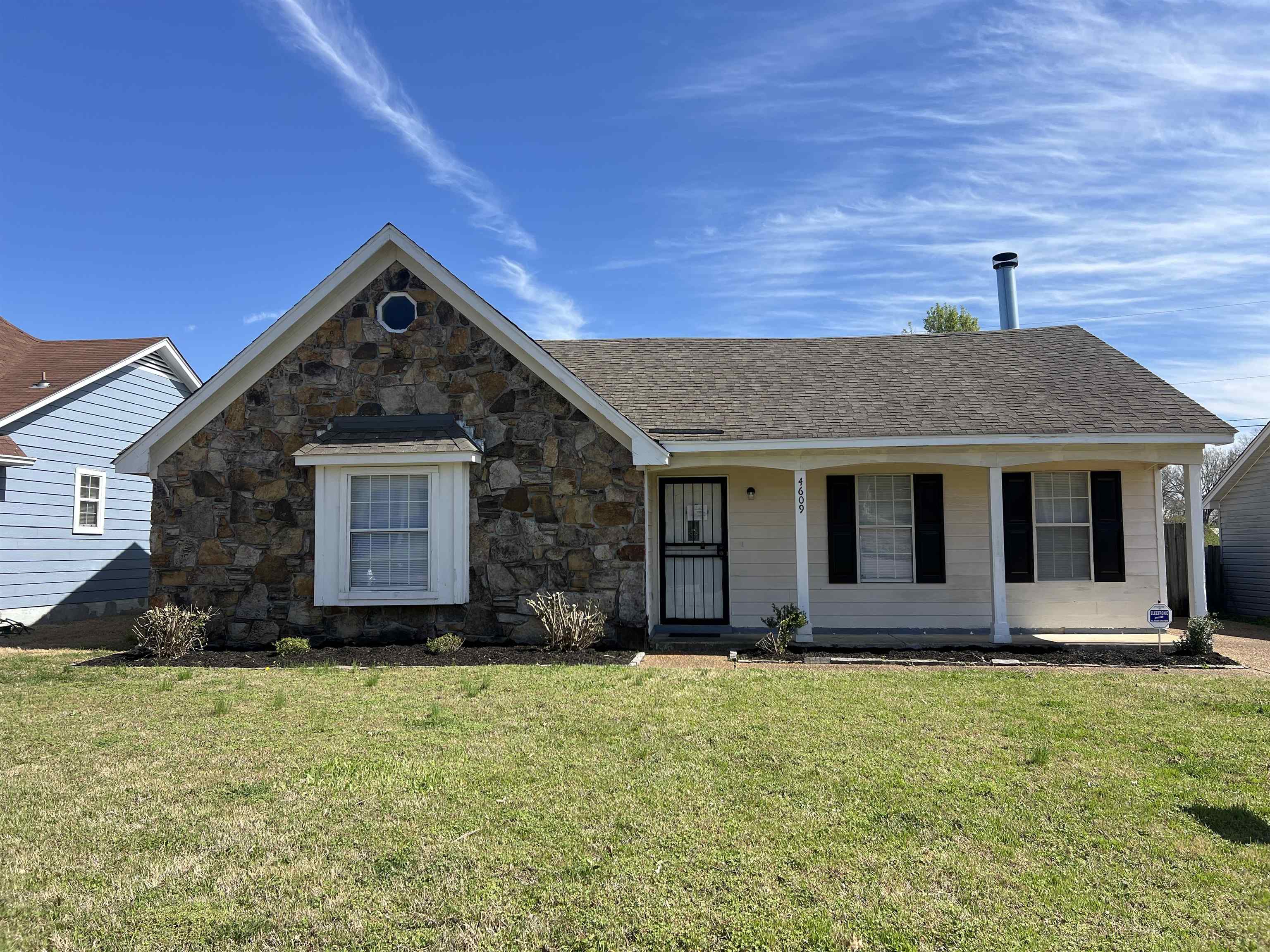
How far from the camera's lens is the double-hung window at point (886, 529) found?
12.2m

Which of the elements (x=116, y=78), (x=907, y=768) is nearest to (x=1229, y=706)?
(x=907, y=768)

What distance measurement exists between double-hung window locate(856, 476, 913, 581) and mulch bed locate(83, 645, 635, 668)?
3.91m

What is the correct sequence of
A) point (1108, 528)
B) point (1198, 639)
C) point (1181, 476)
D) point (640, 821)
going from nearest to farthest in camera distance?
point (640, 821) < point (1198, 639) < point (1108, 528) < point (1181, 476)

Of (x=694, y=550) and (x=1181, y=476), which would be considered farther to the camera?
(x=1181, y=476)

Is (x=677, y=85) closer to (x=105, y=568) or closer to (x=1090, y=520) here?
(x=1090, y=520)

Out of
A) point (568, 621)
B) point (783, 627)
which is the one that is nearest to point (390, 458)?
point (568, 621)

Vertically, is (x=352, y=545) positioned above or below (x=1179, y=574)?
above

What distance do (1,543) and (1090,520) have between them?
16404 mm

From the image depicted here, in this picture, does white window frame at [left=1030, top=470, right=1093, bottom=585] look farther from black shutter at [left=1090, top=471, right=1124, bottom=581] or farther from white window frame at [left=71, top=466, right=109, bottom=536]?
white window frame at [left=71, top=466, right=109, bottom=536]

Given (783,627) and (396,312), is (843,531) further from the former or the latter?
(396,312)

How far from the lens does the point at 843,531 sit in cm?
1222

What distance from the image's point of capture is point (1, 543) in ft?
44.4

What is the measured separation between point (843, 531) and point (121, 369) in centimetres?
1379

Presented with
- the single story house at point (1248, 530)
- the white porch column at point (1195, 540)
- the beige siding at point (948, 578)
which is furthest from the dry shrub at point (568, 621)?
the single story house at point (1248, 530)
